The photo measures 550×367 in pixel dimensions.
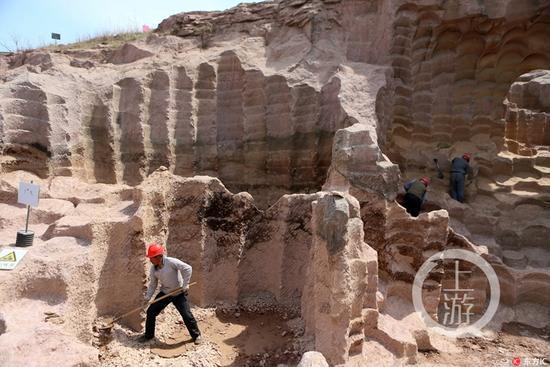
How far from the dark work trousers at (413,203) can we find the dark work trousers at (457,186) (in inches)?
51.2

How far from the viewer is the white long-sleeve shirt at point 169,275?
15.3 feet

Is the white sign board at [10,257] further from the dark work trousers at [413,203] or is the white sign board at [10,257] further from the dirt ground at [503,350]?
the dark work trousers at [413,203]

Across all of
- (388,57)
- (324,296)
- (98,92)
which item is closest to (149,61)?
(98,92)

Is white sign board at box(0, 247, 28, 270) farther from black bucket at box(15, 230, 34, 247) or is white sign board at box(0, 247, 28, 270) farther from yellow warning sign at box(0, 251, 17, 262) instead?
black bucket at box(15, 230, 34, 247)

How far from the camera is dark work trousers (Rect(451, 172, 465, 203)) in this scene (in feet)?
25.7

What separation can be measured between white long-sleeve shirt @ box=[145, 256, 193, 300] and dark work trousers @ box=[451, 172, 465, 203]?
5.18 metres

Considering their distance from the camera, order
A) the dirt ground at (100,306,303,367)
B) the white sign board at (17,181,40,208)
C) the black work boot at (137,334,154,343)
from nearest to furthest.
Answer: the dirt ground at (100,306,303,367)
the black work boot at (137,334,154,343)
the white sign board at (17,181,40,208)

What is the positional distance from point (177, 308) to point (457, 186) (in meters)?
5.40

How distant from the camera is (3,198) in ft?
18.7

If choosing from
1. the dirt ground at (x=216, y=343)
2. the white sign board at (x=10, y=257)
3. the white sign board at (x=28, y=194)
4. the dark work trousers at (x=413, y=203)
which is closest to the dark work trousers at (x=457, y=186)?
the dark work trousers at (x=413, y=203)

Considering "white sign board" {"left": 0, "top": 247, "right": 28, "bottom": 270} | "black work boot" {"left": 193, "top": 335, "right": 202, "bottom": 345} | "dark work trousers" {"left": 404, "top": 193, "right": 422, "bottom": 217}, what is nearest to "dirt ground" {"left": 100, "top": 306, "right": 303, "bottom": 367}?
"black work boot" {"left": 193, "top": 335, "right": 202, "bottom": 345}

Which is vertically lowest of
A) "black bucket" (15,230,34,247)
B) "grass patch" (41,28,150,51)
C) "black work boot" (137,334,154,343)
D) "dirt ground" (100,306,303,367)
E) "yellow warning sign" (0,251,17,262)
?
"dirt ground" (100,306,303,367)

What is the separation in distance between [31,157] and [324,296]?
467cm

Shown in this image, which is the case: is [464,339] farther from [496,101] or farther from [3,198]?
[3,198]
